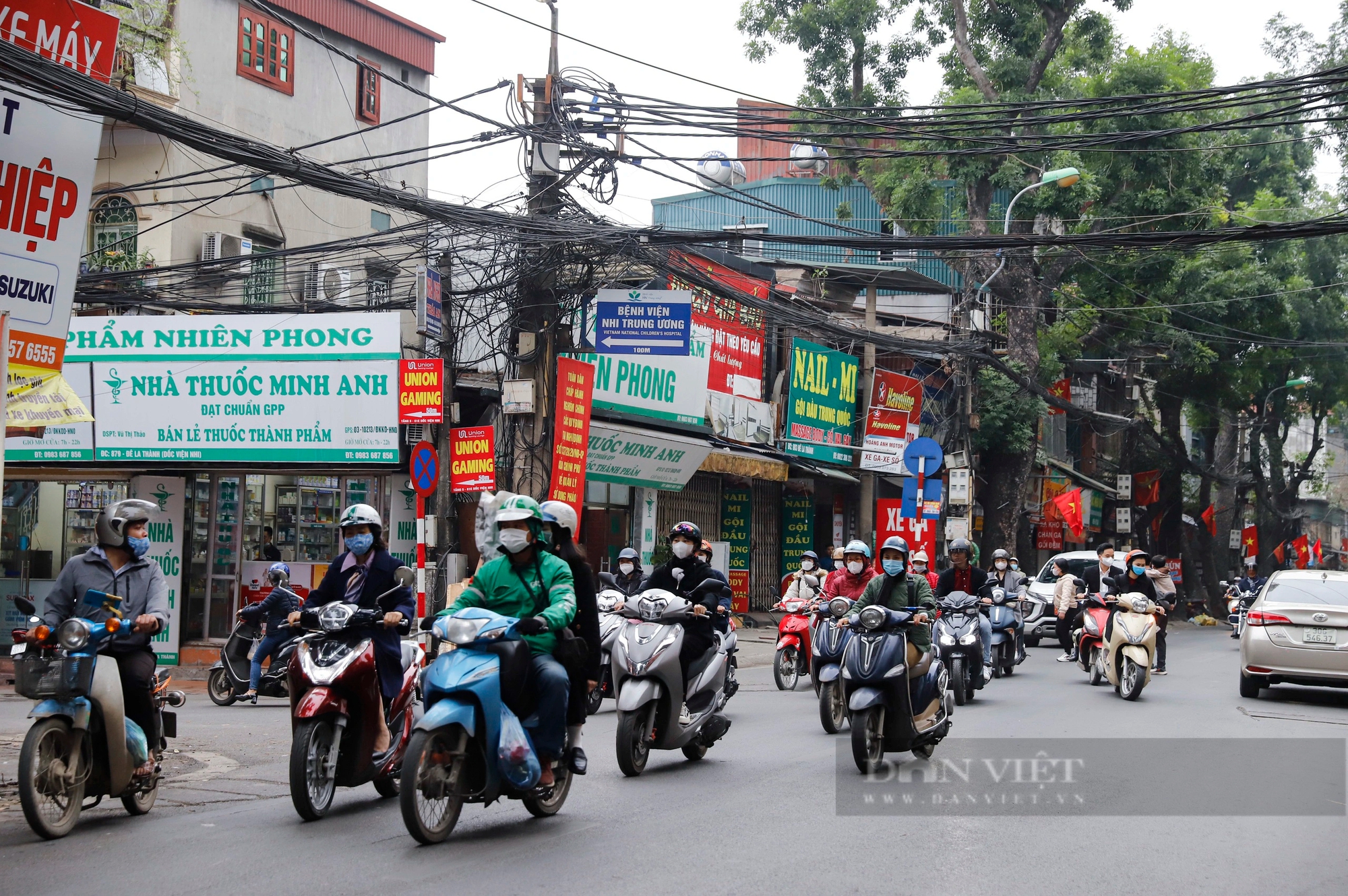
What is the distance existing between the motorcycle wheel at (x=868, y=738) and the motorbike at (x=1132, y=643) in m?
6.38

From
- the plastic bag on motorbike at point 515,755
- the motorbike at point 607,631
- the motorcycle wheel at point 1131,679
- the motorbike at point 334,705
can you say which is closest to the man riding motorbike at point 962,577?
the motorcycle wheel at point 1131,679

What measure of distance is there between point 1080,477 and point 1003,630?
24537mm

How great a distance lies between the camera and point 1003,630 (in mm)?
16594

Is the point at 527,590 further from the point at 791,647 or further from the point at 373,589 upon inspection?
the point at 791,647

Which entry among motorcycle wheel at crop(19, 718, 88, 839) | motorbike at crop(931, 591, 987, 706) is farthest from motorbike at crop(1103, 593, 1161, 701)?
motorcycle wheel at crop(19, 718, 88, 839)

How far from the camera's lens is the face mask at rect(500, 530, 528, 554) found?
6.64 meters

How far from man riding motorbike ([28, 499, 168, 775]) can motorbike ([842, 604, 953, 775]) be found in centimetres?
438

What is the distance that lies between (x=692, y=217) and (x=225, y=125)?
1452cm

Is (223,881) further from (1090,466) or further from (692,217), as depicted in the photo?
(1090,466)

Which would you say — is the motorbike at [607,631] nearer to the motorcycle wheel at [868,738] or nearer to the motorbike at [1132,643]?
the motorcycle wheel at [868,738]

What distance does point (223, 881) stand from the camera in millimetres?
5512

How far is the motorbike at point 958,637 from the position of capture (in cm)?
1312

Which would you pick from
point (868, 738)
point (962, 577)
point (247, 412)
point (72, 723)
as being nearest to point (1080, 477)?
point (962, 577)

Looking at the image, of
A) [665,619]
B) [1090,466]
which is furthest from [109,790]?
[1090,466]
